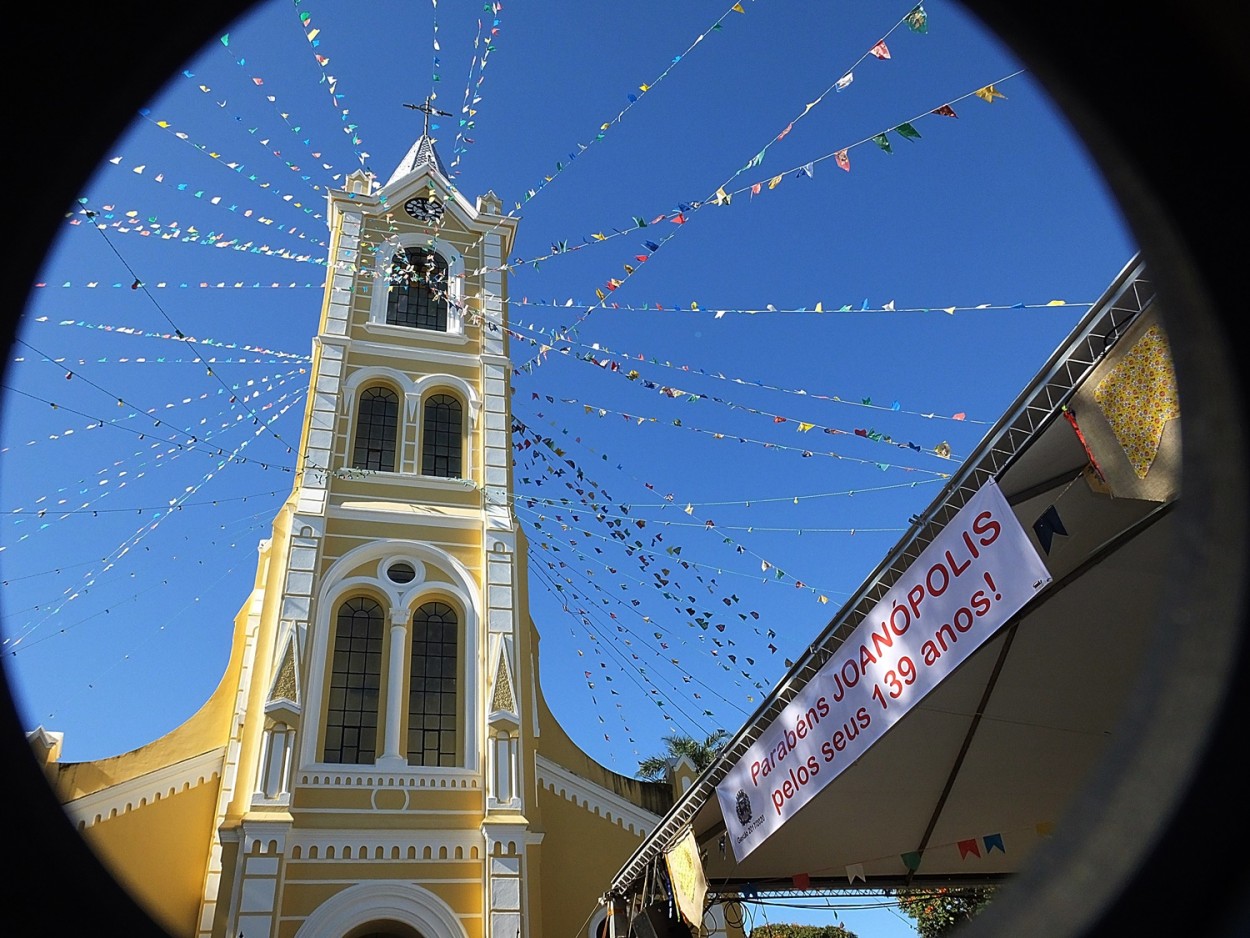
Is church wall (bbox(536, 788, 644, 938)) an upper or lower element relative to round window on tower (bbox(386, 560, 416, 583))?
lower

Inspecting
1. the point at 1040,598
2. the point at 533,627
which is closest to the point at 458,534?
the point at 533,627

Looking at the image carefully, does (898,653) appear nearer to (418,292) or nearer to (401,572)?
(401,572)

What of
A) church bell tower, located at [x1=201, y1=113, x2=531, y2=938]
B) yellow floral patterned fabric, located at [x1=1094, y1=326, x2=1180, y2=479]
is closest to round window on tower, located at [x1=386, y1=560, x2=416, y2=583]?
church bell tower, located at [x1=201, y1=113, x2=531, y2=938]

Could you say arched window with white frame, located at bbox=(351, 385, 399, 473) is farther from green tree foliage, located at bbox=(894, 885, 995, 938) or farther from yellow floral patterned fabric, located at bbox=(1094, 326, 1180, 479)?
yellow floral patterned fabric, located at bbox=(1094, 326, 1180, 479)

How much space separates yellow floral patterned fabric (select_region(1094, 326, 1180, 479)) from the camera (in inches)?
132

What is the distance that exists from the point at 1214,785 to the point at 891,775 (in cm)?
697

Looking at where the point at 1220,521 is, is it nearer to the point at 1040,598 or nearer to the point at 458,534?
the point at 1040,598

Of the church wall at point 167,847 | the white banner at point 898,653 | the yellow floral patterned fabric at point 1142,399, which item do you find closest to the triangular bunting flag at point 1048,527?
the white banner at point 898,653

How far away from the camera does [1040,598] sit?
18.1 feet

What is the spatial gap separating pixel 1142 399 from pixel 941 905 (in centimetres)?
1695

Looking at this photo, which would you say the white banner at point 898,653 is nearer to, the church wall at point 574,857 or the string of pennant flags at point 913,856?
the string of pennant flags at point 913,856

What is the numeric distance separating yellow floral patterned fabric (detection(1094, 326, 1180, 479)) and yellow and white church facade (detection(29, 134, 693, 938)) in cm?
897

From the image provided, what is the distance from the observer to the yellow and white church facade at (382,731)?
976 centimetres

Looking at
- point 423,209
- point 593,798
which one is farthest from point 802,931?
point 423,209
